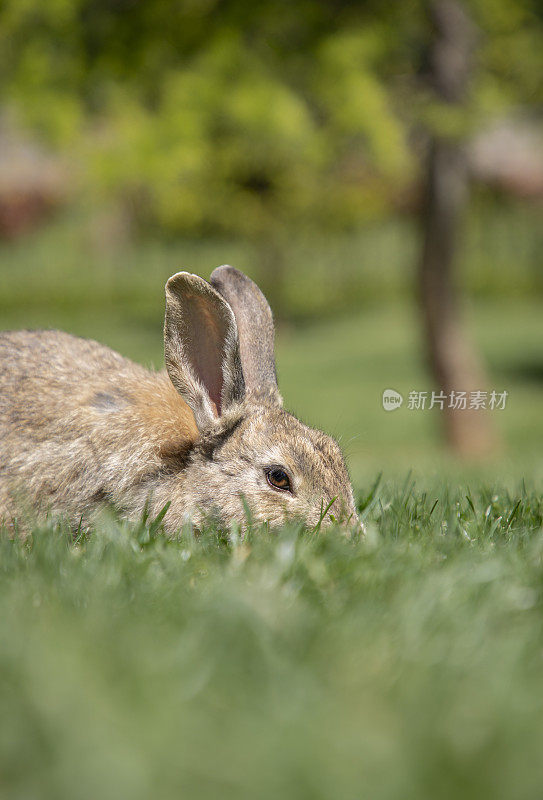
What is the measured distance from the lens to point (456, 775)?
1.49 meters

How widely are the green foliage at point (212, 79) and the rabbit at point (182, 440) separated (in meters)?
4.94

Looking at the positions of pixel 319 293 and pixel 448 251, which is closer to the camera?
pixel 448 251

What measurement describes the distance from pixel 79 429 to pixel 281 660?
2000mm

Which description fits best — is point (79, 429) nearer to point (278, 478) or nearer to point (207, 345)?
point (207, 345)

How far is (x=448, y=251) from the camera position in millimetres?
11195

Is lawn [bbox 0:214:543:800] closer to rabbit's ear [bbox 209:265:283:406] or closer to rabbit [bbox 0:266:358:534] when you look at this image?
rabbit [bbox 0:266:358:534]

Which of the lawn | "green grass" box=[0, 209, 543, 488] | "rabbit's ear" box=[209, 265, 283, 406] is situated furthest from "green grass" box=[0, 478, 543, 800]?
"green grass" box=[0, 209, 543, 488]

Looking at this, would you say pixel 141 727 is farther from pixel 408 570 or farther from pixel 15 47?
pixel 15 47

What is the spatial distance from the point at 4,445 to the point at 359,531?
1.60m

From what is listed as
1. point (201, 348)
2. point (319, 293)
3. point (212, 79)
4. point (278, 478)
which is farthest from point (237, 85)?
point (319, 293)

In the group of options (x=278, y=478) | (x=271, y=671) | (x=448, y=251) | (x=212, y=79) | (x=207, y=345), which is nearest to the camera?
(x=271, y=671)

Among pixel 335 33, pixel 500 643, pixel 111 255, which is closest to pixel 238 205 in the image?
pixel 111 255

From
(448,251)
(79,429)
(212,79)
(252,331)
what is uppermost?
(212,79)

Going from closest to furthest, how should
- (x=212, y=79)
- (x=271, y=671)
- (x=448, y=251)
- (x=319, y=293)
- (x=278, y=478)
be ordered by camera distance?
(x=271, y=671) → (x=278, y=478) → (x=212, y=79) → (x=448, y=251) → (x=319, y=293)
